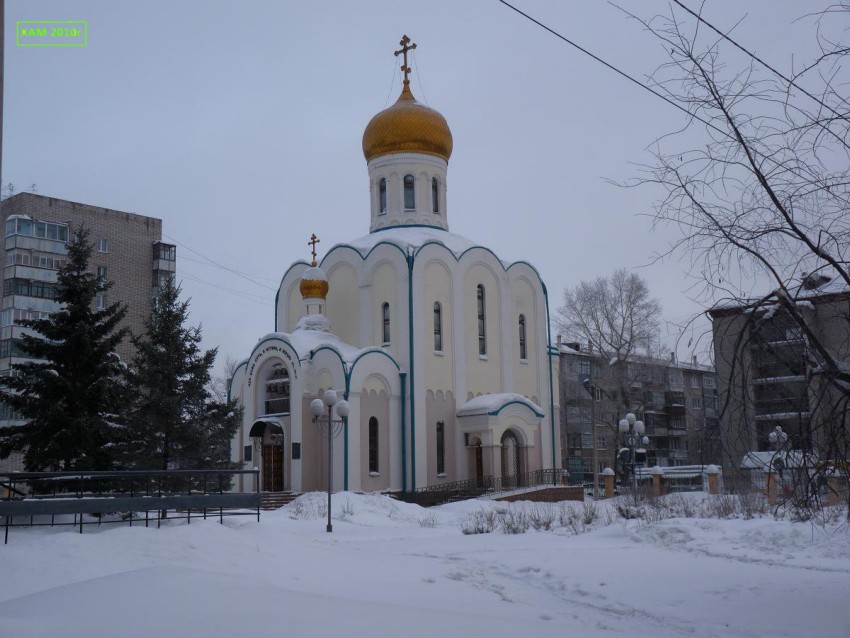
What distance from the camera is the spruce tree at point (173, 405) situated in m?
18.7

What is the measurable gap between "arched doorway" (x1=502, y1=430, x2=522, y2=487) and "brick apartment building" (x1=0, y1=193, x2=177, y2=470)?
16313 millimetres

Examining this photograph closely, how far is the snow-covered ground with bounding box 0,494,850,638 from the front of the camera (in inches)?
302

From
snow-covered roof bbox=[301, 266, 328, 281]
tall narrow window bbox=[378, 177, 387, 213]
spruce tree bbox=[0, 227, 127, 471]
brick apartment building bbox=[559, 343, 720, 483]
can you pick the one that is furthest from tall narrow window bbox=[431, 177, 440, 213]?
spruce tree bbox=[0, 227, 127, 471]

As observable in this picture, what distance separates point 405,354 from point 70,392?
43.4ft

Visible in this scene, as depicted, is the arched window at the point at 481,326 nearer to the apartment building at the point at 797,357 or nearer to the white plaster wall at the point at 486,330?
the white plaster wall at the point at 486,330

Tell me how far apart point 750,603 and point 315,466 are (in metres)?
19.9

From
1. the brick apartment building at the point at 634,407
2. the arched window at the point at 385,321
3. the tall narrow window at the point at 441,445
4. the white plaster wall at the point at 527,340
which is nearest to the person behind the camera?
the tall narrow window at the point at 441,445

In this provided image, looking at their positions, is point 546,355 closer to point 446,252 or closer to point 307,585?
point 446,252

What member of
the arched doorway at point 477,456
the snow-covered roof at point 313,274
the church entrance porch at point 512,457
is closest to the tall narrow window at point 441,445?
the arched doorway at point 477,456

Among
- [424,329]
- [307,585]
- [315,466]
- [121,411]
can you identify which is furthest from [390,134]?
[307,585]

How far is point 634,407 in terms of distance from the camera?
3891 cm

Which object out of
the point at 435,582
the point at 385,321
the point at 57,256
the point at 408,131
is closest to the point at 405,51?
the point at 408,131

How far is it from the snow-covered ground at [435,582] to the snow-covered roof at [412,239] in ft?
52.6

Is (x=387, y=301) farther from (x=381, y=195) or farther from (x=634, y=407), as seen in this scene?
(x=634, y=407)
